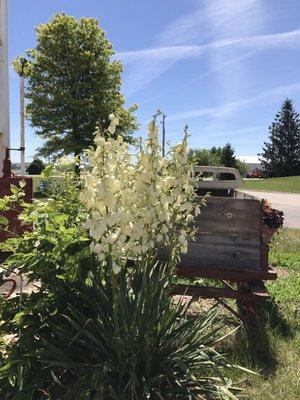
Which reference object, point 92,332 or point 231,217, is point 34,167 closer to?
point 231,217

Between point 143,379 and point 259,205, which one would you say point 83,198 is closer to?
point 143,379

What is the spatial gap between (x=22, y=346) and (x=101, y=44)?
109ft

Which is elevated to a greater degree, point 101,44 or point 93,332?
point 101,44

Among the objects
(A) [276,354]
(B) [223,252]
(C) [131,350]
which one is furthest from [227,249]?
(C) [131,350]

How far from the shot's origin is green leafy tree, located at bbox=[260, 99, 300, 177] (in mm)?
74188

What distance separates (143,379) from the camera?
128 inches

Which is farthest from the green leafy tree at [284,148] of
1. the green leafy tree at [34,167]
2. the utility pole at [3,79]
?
the utility pole at [3,79]

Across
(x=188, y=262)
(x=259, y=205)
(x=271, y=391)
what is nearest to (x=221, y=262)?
(x=188, y=262)

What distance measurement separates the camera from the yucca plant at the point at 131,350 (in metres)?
3.19

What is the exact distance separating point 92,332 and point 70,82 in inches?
1263

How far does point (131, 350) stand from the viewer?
3.25 metres

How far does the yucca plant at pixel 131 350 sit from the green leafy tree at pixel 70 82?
29.4 meters

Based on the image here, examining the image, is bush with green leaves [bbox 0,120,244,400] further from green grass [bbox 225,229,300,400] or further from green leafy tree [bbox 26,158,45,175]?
green leafy tree [bbox 26,158,45,175]

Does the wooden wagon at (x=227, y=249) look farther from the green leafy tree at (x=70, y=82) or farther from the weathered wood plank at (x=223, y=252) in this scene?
the green leafy tree at (x=70, y=82)
